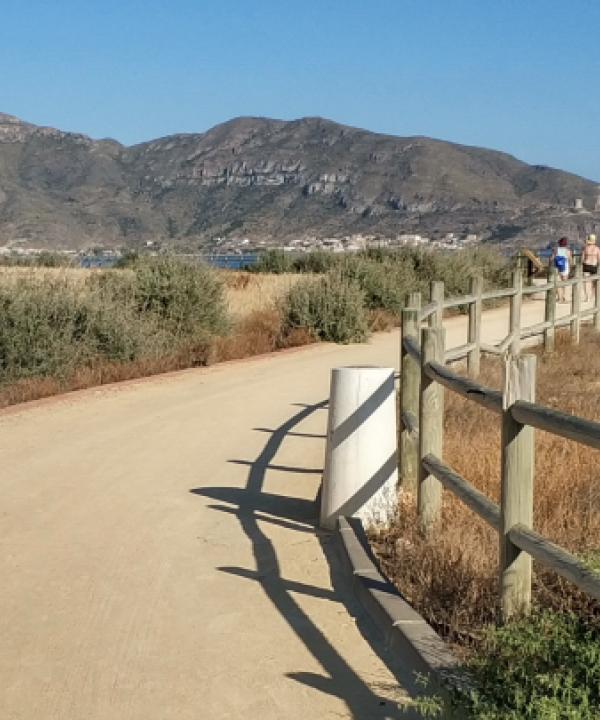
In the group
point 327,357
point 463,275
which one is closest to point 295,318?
point 327,357

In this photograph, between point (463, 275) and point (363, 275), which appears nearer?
point (363, 275)

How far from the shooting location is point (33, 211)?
9250 cm

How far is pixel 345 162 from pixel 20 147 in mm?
34431

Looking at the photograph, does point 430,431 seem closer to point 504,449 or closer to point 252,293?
point 504,449

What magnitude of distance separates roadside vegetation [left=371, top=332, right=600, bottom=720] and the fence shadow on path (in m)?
0.33

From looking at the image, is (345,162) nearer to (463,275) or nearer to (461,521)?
(463,275)

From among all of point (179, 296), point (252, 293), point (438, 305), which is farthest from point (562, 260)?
point (438, 305)

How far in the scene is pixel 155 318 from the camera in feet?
65.9

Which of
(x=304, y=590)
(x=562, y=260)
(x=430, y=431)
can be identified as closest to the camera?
(x=304, y=590)

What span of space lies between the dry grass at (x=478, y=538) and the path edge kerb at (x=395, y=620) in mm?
174

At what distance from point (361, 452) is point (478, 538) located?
1214mm

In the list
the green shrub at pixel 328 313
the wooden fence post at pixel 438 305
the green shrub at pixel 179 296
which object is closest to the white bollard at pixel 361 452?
the wooden fence post at pixel 438 305

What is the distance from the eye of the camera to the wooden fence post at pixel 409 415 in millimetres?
8438

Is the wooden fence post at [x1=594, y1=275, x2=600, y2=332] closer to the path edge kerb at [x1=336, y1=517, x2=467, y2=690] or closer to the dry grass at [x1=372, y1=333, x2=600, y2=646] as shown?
the dry grass at [x1=372, y1=333, x2=600, y2=646]
